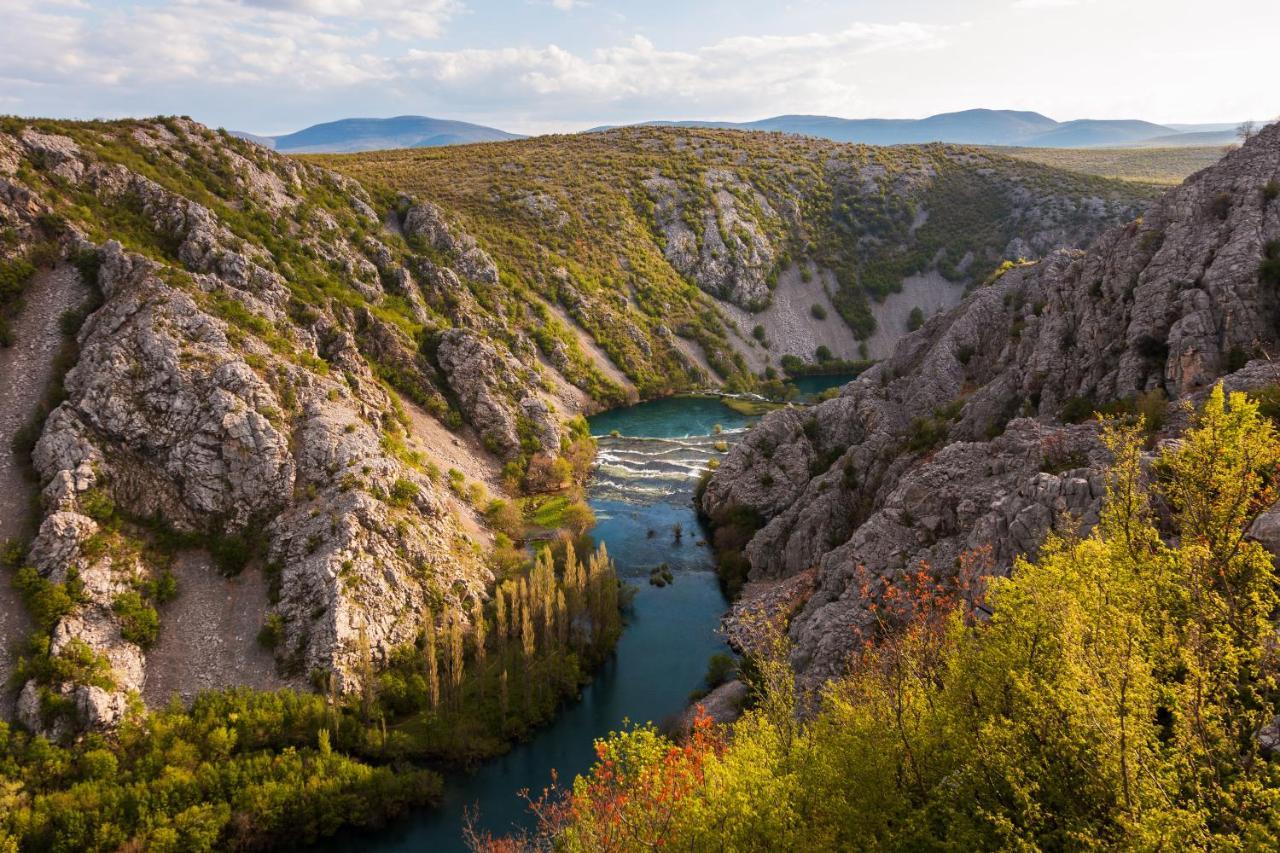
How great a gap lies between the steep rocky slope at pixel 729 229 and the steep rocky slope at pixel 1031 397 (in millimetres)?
66423

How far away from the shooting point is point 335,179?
102500 mm

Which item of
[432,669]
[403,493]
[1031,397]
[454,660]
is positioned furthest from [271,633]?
[1031,397]

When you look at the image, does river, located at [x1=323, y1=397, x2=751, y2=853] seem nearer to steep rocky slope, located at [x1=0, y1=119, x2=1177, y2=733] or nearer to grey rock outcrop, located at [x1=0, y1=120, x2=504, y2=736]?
steep rocky slope, located at [x1=0, y1=119, x2=1177, y2=733]

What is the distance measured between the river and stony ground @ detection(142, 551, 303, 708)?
12.9 m

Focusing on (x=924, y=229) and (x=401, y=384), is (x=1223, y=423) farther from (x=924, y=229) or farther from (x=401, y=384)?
(x=924, y=229)

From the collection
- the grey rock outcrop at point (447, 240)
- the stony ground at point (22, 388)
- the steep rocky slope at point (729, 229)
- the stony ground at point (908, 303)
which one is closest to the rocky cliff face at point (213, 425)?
the stony ground at point (22, 388)

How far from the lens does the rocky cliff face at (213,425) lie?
148 ft

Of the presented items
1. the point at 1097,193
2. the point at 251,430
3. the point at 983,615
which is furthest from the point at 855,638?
the point at 1097,193

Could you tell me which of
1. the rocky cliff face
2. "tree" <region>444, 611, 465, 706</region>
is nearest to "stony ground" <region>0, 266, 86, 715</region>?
the rocky cliff face

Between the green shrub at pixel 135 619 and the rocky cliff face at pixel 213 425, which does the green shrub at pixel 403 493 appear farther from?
the green shrub at pixel 135 619

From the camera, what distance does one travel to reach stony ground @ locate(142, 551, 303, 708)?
42844 mm

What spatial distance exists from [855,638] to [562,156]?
16102 centimetres

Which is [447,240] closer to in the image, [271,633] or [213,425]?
[213,425]

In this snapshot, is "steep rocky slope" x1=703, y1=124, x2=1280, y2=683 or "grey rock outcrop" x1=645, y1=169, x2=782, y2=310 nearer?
"steep rocky slope" x1=703, y1=124, x2=1280, y2=683
